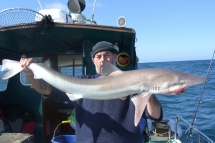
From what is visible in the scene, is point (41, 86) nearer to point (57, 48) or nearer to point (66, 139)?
point (66, 139)

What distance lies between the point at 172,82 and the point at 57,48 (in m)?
5.43

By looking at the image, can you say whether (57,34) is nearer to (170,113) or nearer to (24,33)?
(24,33)

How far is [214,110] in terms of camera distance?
13.7 metres

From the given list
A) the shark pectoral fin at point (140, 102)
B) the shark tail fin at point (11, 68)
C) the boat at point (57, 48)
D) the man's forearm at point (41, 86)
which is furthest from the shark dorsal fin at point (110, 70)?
the boat at point (57, 48)

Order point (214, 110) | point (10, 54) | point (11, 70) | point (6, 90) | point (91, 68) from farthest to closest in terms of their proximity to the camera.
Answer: point (214, 110) < point (6, 90) < point (10, 54) < point (91, 68) < point (11, 70)

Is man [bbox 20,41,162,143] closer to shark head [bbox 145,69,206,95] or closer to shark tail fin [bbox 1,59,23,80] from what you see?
shark tail fin [bbox 1,59,23,80]

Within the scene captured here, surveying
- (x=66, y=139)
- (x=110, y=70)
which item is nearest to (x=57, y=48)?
(x=66, y=139)

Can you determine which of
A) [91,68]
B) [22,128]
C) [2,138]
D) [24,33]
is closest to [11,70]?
[2,138]

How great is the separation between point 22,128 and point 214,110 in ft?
35.0

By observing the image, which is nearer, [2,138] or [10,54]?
[2,138]

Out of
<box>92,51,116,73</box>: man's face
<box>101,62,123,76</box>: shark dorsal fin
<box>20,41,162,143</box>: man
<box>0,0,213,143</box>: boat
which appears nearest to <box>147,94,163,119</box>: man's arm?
<box>20,41,162,143</box>: man

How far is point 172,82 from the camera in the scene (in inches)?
109

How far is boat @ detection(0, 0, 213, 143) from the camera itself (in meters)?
4.96

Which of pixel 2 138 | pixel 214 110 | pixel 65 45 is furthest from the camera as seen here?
pixel 214 110
